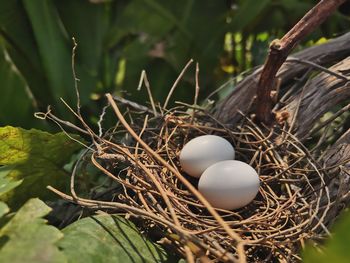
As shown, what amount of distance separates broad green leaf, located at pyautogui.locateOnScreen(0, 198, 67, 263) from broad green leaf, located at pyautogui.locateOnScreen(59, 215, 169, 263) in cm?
4

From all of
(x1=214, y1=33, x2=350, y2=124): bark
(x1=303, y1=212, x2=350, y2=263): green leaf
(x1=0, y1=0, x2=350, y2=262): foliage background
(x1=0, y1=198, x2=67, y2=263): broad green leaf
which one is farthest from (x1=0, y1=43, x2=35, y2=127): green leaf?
(x1=303, y1=212, x2=350, y2=263): green leaf

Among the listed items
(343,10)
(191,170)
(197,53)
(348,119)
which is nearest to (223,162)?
(191,170)

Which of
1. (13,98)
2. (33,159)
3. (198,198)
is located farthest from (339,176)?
(13,98)

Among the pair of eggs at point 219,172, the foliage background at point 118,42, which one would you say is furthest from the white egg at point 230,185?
the foliage background at point 118,42

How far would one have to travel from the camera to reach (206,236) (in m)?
0.52

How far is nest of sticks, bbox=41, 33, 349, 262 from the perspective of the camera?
0.53 meters

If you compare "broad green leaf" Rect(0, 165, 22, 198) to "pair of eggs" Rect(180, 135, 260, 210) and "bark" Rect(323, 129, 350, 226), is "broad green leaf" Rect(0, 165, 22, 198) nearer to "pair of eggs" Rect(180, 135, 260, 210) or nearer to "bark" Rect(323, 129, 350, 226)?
"pair of eggs" Rect(180, 135, 260, 210)

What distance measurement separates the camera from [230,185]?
605 millimetres

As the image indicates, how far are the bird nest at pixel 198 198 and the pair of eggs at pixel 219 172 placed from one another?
0.01m

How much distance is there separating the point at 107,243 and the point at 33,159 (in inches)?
6.9

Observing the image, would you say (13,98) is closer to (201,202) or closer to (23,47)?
(23,47)

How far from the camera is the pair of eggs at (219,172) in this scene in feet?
1.99

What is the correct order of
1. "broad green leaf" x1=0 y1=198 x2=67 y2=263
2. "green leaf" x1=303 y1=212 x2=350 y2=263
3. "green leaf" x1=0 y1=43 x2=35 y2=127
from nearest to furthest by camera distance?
"green leaf" x1=303 y1=212 x2=350 y2=263 < "broad green leaf" x1=0 y1=198 x2=67 y2=263 < "green leaf" x1=0 y1=43 x2=35 y2=127

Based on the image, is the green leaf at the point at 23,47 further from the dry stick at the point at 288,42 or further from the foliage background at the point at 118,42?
the dry stick at the point at 288,42
